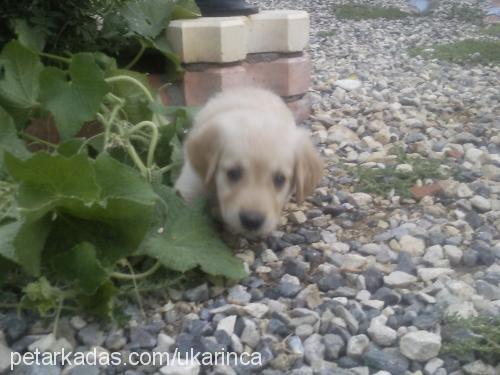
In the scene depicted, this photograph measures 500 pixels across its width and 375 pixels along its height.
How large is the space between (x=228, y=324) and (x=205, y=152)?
0.77m

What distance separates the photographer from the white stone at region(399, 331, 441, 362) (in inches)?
74.4

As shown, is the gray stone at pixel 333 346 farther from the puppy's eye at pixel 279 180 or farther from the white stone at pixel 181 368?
the puppy's eye at pixel 279 180

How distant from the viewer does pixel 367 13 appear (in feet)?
28.4

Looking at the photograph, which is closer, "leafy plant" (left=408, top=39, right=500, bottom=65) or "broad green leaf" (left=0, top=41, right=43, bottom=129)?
"broad green leaf" (left=0, top=41, right=43, bottom=129)

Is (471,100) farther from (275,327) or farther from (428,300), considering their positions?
(275,327)

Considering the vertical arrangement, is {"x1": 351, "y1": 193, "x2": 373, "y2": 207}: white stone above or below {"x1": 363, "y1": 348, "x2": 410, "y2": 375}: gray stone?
below

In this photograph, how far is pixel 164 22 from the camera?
141 inches

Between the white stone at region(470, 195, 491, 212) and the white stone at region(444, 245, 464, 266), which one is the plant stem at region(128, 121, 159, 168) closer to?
the white stone at region(444, 245, 464, 266)

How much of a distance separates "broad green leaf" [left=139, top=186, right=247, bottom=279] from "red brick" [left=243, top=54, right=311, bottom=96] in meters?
1.63

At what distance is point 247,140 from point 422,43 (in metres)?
4.77

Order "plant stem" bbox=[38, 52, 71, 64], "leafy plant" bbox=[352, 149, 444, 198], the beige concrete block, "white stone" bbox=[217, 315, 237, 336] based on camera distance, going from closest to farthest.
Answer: "white stone" bbox=[217, 315, 237, 336]
"plant stem" bbox=[38, 52, 71, 64]
"leafy plant" bbox=[352, 149, 444, 198]
the beige concrete block

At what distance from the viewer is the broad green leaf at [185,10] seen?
144 inches

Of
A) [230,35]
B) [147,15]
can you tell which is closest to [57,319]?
[147,15]

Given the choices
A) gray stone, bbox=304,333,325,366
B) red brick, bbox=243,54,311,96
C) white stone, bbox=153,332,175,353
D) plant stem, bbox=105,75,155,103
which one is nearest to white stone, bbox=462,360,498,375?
gray stone, bbox=304,333,325,366
